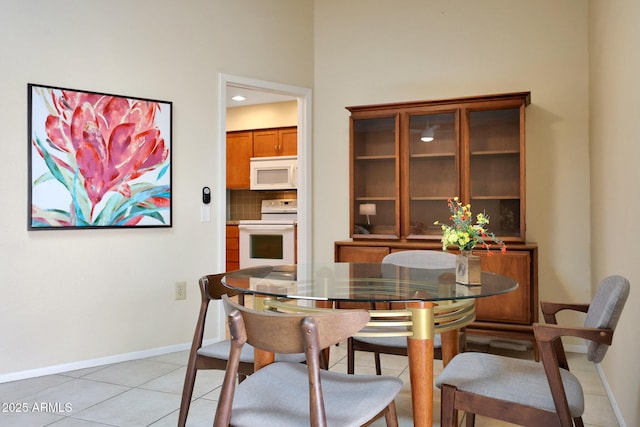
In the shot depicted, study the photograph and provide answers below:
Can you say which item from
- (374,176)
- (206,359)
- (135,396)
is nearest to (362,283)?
(206,359)

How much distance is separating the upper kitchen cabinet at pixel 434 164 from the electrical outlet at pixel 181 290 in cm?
136

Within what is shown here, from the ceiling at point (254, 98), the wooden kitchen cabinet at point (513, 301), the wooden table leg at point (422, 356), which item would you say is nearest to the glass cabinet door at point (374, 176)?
the wooden kitchen cabinet at point (513, 301)

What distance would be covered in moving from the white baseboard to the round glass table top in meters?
1.40

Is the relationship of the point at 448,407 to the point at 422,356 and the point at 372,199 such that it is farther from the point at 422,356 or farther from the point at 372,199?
the point at 372,199

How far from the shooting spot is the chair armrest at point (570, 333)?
1430 mm

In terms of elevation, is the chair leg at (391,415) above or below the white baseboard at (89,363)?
above

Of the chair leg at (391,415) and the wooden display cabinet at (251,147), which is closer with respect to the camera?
the chair leg at (391,415)

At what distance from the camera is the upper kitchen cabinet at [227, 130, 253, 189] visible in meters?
6.71

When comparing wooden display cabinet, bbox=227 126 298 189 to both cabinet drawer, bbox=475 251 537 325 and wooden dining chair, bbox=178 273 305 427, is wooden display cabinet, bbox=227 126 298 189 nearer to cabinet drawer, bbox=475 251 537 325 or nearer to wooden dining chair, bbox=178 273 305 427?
cabinet drawer, bbox=475 251 537 325

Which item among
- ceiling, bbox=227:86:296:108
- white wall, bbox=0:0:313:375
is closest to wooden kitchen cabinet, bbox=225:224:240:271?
ceiling, bbox=227:86:296:108

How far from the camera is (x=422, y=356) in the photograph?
1.68 m

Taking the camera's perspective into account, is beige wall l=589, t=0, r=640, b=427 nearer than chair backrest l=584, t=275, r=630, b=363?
No

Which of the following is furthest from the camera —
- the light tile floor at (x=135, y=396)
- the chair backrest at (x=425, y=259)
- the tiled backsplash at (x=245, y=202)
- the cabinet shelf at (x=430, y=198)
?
the tiled backsplash at (x=245, y=202)

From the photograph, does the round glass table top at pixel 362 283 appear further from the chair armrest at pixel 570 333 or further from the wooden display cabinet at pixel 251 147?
the wooden display cabinet at pixel 251 147
